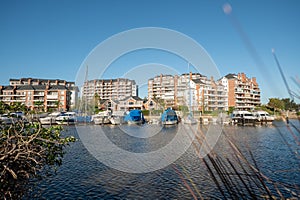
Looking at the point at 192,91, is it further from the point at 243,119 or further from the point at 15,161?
the point at 15,161

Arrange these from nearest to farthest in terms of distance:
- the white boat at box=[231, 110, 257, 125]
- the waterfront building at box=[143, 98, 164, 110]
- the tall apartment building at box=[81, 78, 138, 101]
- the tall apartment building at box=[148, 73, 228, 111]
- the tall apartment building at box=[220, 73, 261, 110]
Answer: the white boat at box=[231, 110, 257, 125] < the tall apartment building at box=[148, 73, 228, 111] < the waterfront building at box=[143, 98, 164, 110] < the tall apartment building at box=[220, 73, 261, 110] < the tall apartment building at box=[81, 78, 138, 101]

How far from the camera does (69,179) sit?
11086 mm

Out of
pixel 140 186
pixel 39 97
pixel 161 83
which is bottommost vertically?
pixel 140 186

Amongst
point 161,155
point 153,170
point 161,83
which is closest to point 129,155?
point 161,155

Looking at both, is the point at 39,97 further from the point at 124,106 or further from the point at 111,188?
the point at 111,188

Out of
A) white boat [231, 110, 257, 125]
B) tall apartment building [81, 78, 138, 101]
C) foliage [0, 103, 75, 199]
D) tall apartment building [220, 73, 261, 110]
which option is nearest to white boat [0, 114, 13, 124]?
foliage [0, 103, 75, 199]

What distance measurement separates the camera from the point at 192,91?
8038 centimetres

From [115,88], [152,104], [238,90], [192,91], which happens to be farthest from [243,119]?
[115,88]

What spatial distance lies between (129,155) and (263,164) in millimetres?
8405

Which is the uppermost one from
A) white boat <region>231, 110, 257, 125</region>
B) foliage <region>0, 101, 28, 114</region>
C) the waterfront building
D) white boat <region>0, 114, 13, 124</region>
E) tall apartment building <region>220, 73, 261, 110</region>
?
tall apartment building <region>220, 73, 261, 110</region>

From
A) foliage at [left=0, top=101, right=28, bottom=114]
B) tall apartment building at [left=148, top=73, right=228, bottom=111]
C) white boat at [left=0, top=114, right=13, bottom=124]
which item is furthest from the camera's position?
tall apartment building at [left=148, top=73, right=228, bottom=111]

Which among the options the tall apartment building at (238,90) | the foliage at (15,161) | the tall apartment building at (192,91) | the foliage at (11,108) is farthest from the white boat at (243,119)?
the foliage at (15,161)

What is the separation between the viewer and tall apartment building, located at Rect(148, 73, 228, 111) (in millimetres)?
72312

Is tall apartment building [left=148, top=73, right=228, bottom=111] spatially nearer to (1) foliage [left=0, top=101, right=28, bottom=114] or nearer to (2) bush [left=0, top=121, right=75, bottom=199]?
(1) foliage [left=0, top=101, right=28, bottom=114]
